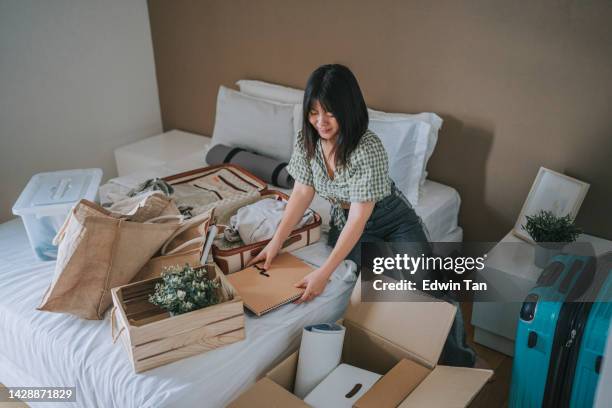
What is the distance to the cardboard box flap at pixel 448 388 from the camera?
1296mm

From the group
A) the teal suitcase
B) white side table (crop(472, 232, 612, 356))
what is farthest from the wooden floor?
the teal suitcase

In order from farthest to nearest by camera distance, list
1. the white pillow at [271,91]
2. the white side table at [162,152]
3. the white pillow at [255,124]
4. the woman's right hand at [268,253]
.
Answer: the white side table at [162,152] → the white pillow at [271,91] → the white pillow at [255,124] → the woman's right hand at [268,253]

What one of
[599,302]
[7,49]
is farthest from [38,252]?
[599,302]

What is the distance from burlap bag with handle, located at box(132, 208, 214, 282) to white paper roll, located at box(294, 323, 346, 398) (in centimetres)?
45

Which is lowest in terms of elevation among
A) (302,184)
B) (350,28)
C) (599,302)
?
(599,302)

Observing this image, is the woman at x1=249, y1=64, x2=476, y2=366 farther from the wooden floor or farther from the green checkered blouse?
the wooden floor

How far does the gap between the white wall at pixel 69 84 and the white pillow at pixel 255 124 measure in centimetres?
81

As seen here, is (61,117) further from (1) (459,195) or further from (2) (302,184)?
(1) (459,195)

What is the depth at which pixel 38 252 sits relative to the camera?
1.89 metres

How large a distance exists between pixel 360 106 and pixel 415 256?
64 centimetres

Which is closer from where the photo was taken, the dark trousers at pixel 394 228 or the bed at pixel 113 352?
the bed at pixel 113 352

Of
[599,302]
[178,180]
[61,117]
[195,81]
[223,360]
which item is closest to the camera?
[223,360]

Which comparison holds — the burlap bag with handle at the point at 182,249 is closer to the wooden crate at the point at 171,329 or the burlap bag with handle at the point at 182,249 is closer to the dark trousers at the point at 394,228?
the wooden crate at the point at 171,329

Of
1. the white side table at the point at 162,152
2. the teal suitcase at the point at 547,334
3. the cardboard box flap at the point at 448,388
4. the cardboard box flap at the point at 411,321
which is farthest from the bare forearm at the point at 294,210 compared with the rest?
the white side table at the point at 162,152
